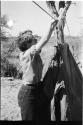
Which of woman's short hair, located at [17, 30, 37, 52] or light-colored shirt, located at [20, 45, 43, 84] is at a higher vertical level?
woman's short hair, located at [17, 30, 37, 52]

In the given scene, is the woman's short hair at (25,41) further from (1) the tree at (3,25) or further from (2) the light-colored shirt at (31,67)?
(1) the tree at (3,25)

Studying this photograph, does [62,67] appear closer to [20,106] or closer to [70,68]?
[70,68]

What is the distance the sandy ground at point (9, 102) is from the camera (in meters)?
1.35

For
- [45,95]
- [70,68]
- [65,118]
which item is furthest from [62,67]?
[65,118]

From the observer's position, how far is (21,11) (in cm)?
141

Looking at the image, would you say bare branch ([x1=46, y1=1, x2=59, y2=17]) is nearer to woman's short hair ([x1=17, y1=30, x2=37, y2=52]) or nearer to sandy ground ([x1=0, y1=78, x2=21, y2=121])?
woman's short hair ([x1=17, y1=30, x2=37, y2=52])

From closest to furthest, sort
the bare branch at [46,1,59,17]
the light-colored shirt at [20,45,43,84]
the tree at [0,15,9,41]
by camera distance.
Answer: the light-colored shirt at [20,45,43,84], the bare branch at [46,1,59,17], the tree at [0,15,9,41]

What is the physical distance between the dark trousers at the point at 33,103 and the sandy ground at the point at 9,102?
6cm

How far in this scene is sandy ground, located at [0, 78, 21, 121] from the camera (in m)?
1.35

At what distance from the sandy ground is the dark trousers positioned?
0.06 m

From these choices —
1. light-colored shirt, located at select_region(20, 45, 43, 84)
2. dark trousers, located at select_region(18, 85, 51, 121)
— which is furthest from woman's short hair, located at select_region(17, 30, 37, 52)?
dark trousers, located at select_region(18, 85, 51, 121)

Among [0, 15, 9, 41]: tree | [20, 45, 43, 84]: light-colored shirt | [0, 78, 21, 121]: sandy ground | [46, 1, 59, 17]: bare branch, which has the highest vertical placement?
[46, 1, 59, 17]: bare branch

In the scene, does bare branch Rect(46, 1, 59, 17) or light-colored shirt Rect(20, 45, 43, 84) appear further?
bare branch Rect(46, 1, 59, 17)

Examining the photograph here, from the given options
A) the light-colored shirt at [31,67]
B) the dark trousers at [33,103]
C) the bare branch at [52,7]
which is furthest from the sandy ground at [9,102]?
the bare branch at [52,7]
